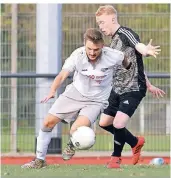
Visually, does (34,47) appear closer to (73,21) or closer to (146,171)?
(73,21)

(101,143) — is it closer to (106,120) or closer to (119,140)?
(106,120)

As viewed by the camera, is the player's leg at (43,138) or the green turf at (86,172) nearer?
the green turf at (86,172)

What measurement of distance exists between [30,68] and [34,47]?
1.43 ft

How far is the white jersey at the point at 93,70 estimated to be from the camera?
907 cm

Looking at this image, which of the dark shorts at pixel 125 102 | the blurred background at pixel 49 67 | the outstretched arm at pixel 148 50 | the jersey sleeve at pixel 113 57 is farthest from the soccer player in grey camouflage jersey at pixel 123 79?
the blurred background at pixel 49 67

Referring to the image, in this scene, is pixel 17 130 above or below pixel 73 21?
below

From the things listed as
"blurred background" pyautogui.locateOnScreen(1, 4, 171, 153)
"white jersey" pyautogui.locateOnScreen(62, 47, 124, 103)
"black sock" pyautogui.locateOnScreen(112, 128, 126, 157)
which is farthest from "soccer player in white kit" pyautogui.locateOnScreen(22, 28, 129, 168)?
"blurred background" pyautogui.locateOnScreen(1, 4, 171, 153)

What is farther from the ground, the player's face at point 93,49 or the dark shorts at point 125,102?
the player's face at point 93,49

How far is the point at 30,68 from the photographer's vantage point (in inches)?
605

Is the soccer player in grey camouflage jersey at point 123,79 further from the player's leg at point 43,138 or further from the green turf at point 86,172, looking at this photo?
the player's leg at point 43,138

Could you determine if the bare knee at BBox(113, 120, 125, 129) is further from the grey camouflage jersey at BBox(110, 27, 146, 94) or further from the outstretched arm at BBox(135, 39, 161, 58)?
the outstretched arm at BBox(135, 39, 161, 58)

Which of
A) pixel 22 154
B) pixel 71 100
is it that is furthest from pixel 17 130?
pixel 71 100

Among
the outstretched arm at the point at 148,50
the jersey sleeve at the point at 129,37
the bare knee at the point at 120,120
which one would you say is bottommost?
the bare knee at the point at 120,120

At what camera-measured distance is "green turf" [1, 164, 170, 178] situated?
8.34 meters
